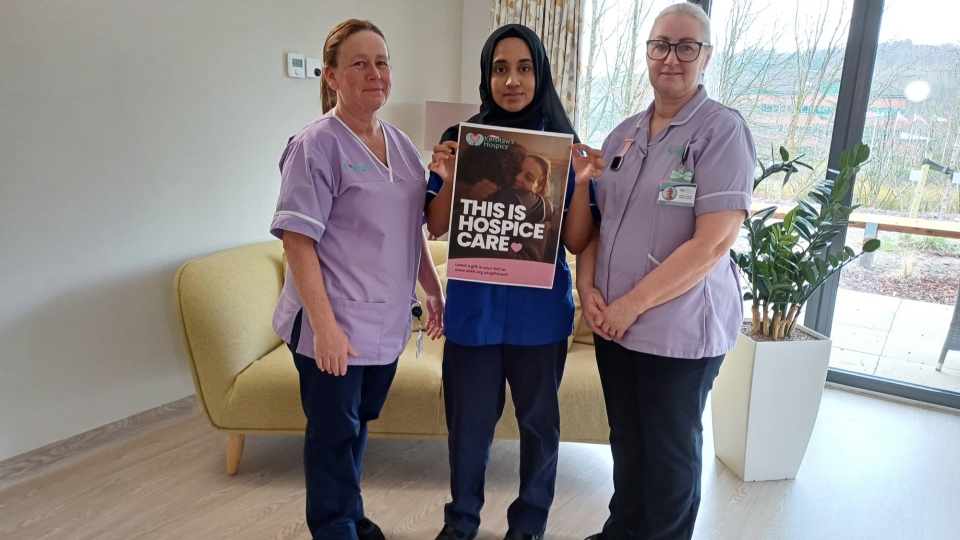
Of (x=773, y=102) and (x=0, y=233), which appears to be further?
(x=773, y=102)

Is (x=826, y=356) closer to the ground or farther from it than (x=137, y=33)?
closer to the ground

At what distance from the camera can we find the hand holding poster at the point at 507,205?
4.55ft

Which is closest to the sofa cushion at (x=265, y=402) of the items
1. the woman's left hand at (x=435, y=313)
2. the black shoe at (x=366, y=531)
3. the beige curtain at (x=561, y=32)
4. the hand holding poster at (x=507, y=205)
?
the black shoe at (x=366, y=531)

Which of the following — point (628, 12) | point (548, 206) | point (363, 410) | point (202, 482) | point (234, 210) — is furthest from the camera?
point (628, 12)

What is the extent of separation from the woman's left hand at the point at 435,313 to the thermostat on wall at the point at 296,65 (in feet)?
4.99

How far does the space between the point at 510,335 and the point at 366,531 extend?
72 cm

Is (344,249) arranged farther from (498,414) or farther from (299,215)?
(498,414)

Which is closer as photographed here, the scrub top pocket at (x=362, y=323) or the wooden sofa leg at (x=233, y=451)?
the scrub top pocket at (x=362, y=323)

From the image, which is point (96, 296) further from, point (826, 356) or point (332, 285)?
point (826, 356)

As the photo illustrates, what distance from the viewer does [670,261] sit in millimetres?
1354

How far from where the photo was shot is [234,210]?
8.64ft

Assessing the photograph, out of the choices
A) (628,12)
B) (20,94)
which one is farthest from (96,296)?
(628,12)

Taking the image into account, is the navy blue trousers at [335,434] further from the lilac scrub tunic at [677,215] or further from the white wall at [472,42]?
the white wall at [472,42]

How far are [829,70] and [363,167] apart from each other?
2.52 m
